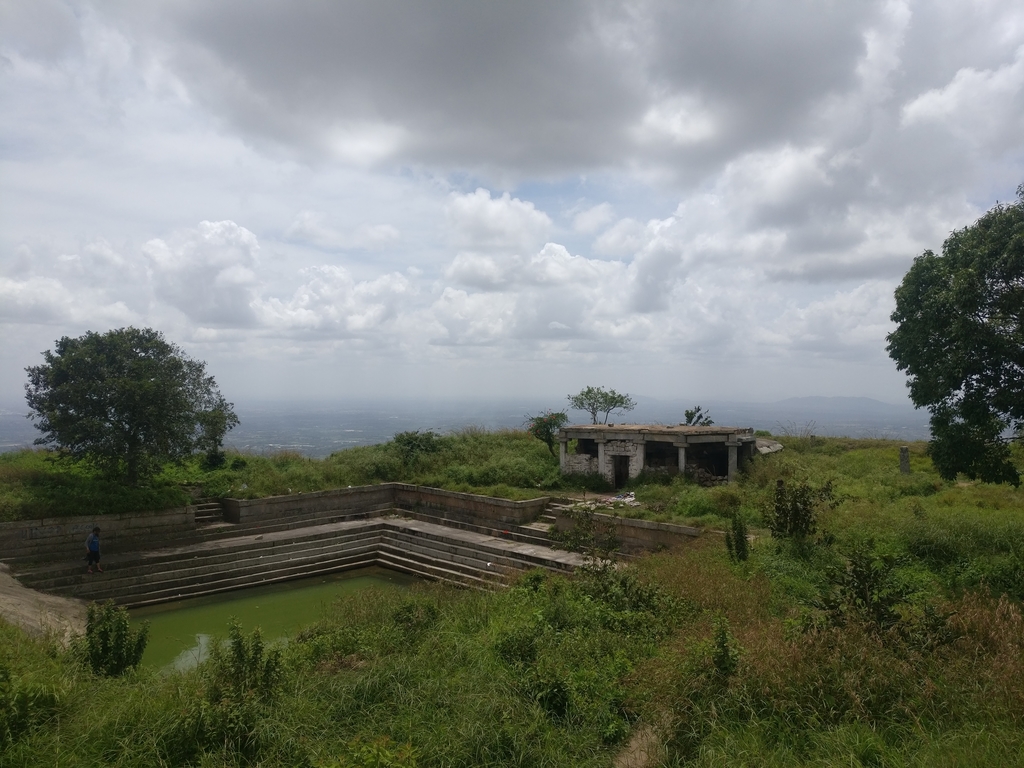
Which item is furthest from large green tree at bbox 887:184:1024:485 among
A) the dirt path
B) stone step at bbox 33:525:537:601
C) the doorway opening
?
the dirt path

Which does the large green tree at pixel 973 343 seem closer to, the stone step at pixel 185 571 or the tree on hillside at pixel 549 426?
the tree on hillside at pixel 549 426

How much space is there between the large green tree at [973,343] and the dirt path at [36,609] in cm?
1340

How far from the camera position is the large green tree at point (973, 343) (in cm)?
876

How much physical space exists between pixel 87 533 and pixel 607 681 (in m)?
12.4

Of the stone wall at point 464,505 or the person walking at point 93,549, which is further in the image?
the stone wall at point 464,505

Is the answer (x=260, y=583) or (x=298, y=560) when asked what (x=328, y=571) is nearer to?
(x=298, y=560)

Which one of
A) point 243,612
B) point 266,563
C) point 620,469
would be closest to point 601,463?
point 620,469

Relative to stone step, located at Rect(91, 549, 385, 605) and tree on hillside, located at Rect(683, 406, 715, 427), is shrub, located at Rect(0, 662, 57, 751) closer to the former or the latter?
stone step, located at Rect(91, 549, 385, 605)

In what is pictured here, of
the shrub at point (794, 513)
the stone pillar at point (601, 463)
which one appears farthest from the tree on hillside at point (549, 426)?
the shrub at point (794, 513)

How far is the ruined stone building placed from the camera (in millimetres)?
16766

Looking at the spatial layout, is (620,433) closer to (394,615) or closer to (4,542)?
(394,615)

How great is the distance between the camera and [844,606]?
21.2 ft

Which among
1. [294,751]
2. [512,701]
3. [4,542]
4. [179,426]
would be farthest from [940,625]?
[4,542]

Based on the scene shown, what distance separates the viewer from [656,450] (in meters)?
18.1
